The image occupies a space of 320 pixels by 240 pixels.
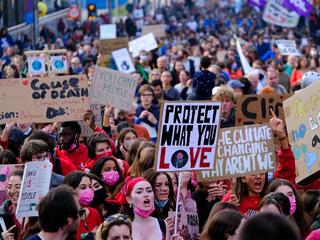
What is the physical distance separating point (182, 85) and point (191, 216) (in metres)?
9.47

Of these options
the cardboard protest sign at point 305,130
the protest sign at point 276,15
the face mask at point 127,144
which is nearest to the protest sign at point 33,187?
the cardboard protest sign at point 305,130

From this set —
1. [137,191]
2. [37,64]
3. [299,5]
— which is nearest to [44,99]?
[137,191]

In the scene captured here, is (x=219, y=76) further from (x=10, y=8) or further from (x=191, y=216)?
(x=10, y=8)

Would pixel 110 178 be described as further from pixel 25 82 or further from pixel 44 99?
pixel 25 82

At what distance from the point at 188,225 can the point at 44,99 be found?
3.97 meters

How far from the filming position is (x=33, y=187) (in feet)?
25.5

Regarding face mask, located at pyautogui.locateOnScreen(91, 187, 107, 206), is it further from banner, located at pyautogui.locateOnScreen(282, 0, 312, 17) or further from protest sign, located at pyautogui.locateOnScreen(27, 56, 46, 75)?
banner, located at pyautogui.locateOnScreen(282, 0, 312, 17)

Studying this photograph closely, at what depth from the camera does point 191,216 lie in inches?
334

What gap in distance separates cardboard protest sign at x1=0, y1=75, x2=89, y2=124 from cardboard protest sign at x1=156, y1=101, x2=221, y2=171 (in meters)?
3.34

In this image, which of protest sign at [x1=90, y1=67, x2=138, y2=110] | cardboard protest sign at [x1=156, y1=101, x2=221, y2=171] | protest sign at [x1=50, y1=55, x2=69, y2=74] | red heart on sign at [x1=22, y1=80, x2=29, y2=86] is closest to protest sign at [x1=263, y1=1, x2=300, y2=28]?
protest sign at [x1=50, y1=55, x2=69, y2=74]

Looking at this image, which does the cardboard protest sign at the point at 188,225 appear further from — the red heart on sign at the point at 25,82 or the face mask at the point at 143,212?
the red heart on sign at the point at 25,82

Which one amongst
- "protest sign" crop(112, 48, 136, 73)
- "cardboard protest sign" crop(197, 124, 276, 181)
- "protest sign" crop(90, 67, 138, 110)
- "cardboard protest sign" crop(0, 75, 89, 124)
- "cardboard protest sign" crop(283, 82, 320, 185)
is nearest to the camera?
"cardboard protest sign" crop(283, 82, 320, 185)

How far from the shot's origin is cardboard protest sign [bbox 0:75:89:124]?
465 inches

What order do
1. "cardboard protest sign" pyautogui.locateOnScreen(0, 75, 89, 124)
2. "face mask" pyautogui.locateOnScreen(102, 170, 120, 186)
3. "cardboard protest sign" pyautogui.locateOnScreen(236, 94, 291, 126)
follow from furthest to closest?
1. "cardboard protest sign" pyautogui.locateOnScreen(0, 75, 89, 124)
2. "cardboard protest sign" pyautogui.locateOnScreen(236, 94, 291, 126)
3. "face mask" pyautogui.locateOnScreen(102, 170, 120, 186)
